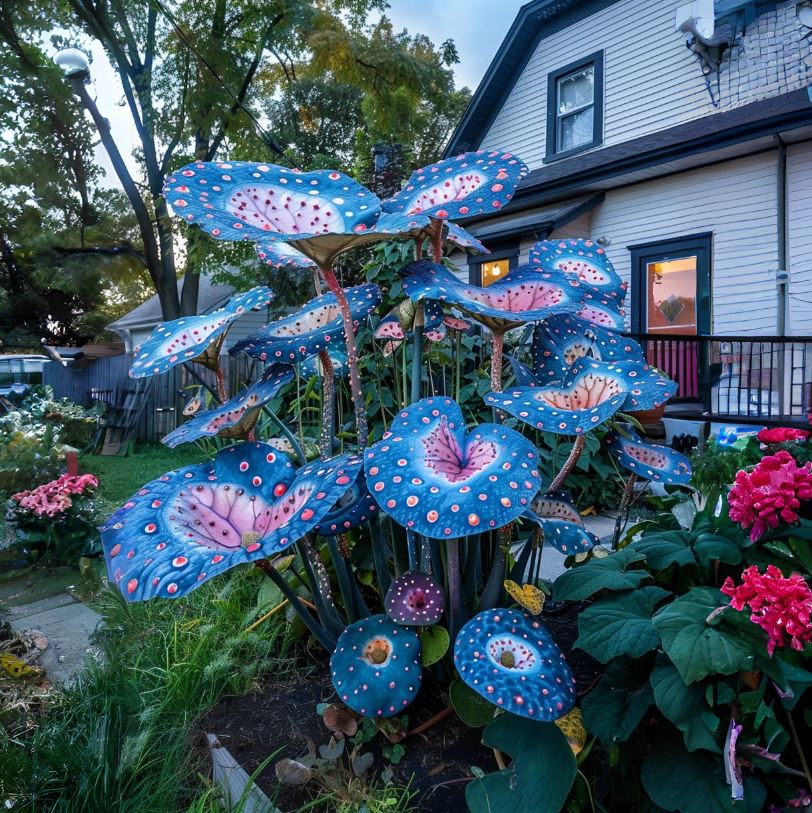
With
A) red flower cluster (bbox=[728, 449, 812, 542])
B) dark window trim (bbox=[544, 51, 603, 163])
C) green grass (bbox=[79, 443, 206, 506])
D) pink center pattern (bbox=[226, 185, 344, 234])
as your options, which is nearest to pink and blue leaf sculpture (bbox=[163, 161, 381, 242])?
pink center pattern (bbox=[226, 185, 344, 234])

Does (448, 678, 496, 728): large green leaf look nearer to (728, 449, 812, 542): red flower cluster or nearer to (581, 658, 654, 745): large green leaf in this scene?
(581, 658, 654, 745): large green leaf

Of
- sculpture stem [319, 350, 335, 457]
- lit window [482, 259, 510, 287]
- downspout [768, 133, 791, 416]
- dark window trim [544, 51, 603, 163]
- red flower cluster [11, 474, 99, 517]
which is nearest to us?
sculpture stem [319, 350, 335, 457]

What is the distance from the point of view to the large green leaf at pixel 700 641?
3.06 ft

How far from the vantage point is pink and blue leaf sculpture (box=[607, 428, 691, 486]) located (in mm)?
1380

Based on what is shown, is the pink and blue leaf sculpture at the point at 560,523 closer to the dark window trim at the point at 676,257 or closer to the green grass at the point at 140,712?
the green grass at the point at 140,712

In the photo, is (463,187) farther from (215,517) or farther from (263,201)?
(215,517)

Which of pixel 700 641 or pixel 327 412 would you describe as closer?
pixel 700 641

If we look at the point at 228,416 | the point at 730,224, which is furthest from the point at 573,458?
the point at 730,224

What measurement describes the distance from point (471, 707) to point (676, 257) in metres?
7.35

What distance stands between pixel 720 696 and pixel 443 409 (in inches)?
27.9

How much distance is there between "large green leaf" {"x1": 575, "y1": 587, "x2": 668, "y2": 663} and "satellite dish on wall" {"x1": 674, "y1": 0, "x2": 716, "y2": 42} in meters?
7.92

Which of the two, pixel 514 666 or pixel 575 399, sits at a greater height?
pixel 575 399

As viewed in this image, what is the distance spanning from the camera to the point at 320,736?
140 centimetres

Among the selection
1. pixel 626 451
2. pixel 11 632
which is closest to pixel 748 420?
pixel 626 451
